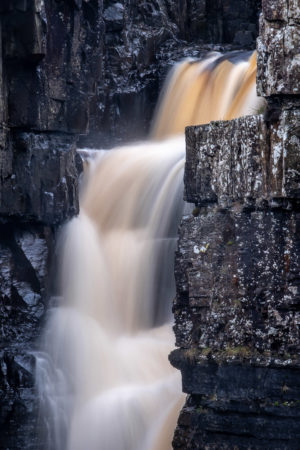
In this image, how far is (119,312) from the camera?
1412 centimetres

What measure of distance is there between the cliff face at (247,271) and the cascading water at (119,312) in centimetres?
216

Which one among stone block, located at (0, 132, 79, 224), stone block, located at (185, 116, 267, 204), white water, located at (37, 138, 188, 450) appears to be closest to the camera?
stone block, located at (185, 116, 267, 204)

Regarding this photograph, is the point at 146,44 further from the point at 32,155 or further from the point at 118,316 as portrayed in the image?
the point at 118,316

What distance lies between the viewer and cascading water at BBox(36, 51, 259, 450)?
11.9 metres

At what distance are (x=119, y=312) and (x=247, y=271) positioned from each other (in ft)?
18.2

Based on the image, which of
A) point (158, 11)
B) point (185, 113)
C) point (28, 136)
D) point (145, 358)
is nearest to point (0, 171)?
point (28, 136)

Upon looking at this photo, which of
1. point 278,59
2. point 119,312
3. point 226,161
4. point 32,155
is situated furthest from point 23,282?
point 278,59

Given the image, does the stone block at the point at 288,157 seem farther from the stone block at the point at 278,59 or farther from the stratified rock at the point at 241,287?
the stone block at the point at 278,59

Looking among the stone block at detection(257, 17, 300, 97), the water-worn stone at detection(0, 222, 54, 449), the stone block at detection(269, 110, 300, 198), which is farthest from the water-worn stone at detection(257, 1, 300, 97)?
the water-worn stone at detection(0, 222, 54, 449)

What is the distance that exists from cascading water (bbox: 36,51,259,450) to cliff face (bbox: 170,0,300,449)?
7.10 feet

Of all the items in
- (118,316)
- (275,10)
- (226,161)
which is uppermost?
(275,10)

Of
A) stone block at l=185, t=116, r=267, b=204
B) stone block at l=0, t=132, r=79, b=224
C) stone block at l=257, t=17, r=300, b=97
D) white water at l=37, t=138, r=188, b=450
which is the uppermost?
stone block at l=257, t=17, r=300, b=97

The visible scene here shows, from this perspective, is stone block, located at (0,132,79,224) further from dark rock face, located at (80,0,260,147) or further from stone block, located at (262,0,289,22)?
stone block, located at (262,0,289,22)

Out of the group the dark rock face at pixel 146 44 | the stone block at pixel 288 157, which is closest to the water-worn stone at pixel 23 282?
the dark rock face at pixel 146 44
